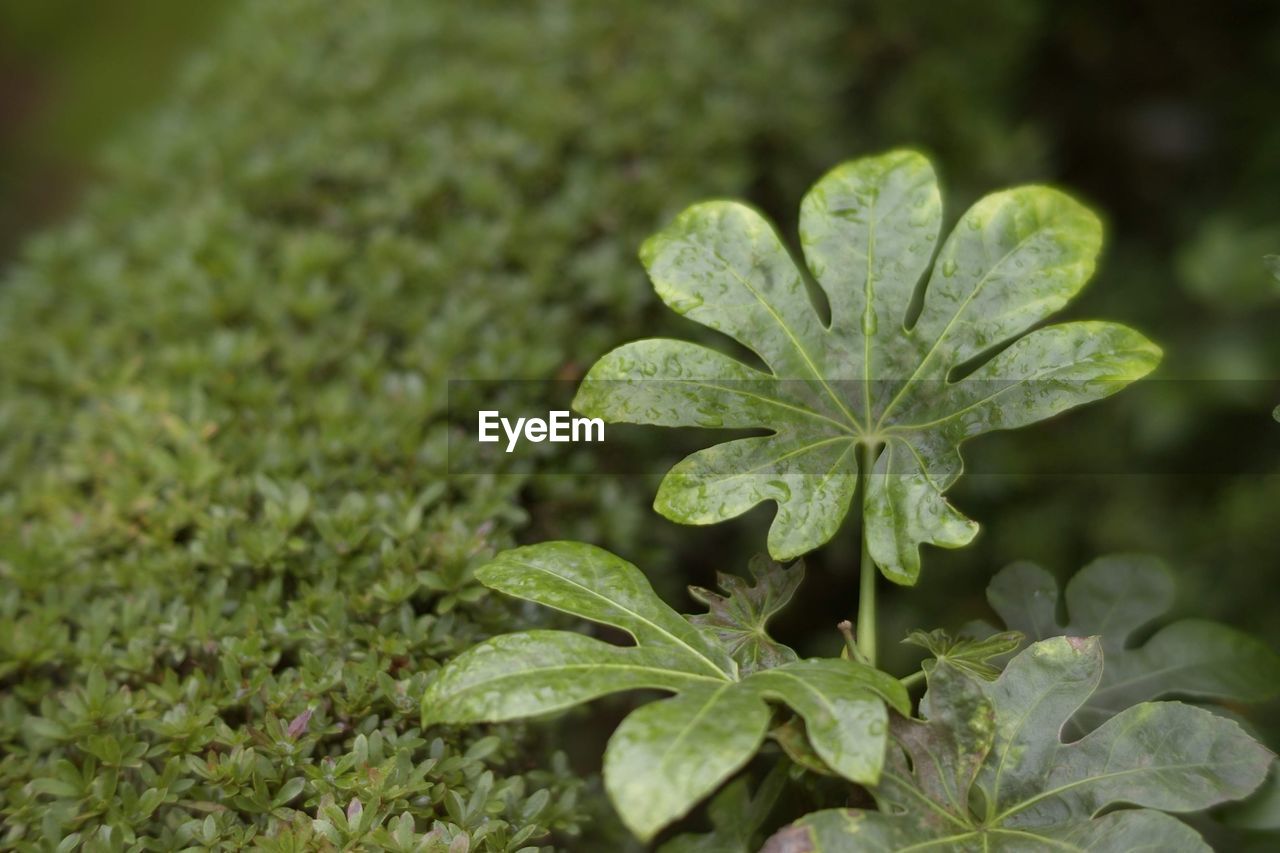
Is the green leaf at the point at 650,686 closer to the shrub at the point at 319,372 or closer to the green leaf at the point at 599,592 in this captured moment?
the green leaf at the point at 599,592

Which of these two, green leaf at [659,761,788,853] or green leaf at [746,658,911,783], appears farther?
green leaf at [659,761,788,853]

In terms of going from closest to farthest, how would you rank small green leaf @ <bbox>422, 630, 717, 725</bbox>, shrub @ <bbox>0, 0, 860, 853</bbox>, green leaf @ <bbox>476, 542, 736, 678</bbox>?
small green leaf @ <bbox>422, 630, 717, 725</bbox> < green leaf @ <bbox>476, 542, 736, 678</bbox> < shrub @ <bbox>0, 0, 860, 853</bbox>

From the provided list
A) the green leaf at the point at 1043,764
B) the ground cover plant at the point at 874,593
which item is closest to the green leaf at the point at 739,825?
the ground cover plant at the point at 874,593

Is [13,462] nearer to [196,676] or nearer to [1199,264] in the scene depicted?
[196,676]

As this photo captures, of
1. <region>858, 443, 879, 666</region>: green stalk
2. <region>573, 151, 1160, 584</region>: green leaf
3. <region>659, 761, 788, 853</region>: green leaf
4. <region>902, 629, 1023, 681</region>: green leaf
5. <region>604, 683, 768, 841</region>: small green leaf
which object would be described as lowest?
<region>659, 761, 788, 853</region>: green leaf

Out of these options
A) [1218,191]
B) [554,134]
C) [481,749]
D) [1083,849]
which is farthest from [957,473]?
[1218,191]

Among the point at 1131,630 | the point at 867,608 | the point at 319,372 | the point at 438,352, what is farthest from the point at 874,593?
the point at 319,372

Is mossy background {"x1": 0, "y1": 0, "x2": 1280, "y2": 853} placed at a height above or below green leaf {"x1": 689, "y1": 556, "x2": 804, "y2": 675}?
above

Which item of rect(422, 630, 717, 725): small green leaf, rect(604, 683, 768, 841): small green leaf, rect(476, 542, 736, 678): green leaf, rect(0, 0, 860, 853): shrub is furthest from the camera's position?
rect(0, 0, 860, 853): shrub

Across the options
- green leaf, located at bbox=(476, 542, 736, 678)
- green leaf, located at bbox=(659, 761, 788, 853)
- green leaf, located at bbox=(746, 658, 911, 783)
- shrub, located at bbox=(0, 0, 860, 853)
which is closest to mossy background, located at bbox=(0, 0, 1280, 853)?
shrub, located at bbox=(0, 0, 860, 853)

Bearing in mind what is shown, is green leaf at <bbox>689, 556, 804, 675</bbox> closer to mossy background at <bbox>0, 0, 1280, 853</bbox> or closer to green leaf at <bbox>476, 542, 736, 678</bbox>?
green leaf at <bbox>476, 542, 736, 678</bbox>
